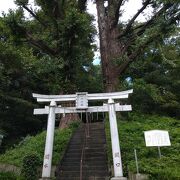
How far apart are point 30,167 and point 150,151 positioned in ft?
12.9

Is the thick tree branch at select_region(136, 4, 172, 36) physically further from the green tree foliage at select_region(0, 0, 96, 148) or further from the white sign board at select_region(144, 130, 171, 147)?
the white sign board at select_region(144, 130, 171, 147)

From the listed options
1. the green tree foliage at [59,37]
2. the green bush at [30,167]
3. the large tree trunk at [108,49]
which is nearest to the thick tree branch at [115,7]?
the large tree trunk at [108,49]

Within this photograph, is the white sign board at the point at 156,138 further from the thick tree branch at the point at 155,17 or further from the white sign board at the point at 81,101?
the thick tree branch at the point at 155,17

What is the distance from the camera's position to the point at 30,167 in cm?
804

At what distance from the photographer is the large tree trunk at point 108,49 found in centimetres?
1431

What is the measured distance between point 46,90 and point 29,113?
Answer: 2477mm

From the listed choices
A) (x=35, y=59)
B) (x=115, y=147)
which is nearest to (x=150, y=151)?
(x=115, y=147)

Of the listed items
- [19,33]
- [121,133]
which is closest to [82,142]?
[121,133]

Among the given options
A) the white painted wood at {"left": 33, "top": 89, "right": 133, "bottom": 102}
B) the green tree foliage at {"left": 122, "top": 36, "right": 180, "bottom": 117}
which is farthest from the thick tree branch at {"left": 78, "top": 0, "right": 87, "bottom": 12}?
the white painted wood at {"left": 33, "top": 89, "right": 133, "bottom": 102}

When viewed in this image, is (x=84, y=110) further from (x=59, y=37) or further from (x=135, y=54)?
(x=135, y=54)

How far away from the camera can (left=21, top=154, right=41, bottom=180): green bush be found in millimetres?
7969

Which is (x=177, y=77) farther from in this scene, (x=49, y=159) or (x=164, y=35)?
(x=49, y=159)

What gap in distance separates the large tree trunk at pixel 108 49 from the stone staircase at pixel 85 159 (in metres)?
3.11

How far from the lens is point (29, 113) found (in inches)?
676
